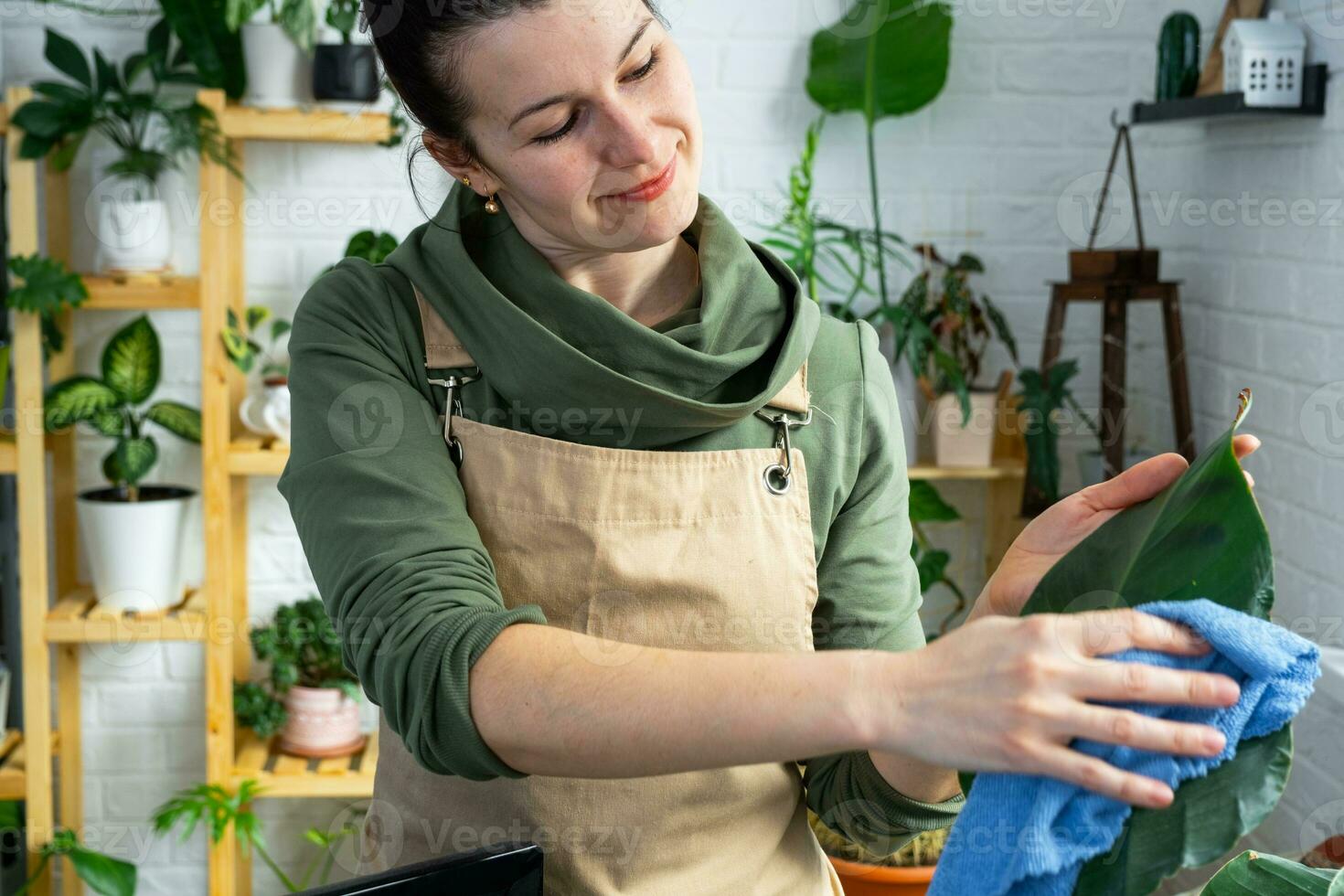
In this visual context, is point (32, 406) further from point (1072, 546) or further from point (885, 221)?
point (1072, 546)

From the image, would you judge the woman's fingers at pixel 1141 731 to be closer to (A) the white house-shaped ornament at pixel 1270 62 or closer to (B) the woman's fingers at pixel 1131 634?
(B) the woman's fingers at pixel 1131 634

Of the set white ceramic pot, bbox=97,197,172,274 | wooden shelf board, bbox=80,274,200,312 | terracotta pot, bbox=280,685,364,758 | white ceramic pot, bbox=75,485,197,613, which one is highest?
white ceramic pot, bbox=97,197,172,274

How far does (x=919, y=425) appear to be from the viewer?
2582 millimetres

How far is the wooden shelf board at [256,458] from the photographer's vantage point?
238 centimetres

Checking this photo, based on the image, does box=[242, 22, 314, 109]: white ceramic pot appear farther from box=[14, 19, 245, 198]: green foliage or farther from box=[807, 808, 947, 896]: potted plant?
box=[807, 808, 947, 896]: potted plant

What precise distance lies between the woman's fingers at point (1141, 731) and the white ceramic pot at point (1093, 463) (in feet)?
5.97

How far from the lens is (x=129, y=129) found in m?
2.46

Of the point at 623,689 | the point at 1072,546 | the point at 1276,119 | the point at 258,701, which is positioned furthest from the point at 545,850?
the point at 1276,119

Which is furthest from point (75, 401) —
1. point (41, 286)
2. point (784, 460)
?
point (784, 460)

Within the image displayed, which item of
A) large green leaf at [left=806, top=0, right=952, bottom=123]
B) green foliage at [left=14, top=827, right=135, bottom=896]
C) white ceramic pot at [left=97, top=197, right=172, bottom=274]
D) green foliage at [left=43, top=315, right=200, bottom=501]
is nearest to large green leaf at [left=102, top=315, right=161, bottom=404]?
green foliage at [left=43, top=315, right=200, bottom=501]

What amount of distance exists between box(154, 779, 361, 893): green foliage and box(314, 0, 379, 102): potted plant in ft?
4.23

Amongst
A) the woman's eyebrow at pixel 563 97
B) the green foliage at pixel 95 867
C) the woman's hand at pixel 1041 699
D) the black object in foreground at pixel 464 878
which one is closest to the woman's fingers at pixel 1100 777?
the woman's hand at pixel 1041 699

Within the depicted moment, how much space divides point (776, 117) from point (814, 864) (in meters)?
1.76

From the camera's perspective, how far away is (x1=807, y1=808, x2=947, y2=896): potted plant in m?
2.24
